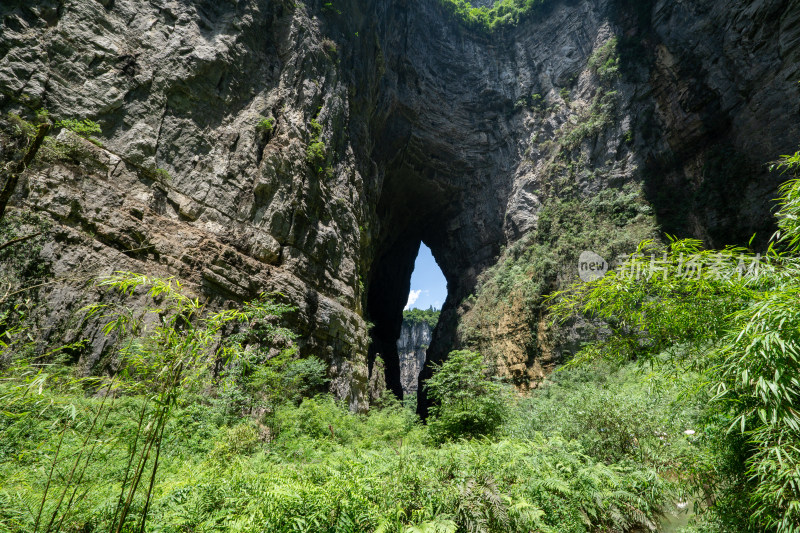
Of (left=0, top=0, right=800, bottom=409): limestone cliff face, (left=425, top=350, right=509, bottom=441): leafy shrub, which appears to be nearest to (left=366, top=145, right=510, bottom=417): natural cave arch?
(left=0, top=0, right=800, bottom=409): limestone cliff face

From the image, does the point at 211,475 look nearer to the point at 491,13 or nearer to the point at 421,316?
the point at 491,13

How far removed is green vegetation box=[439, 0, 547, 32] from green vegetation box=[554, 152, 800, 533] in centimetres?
3115

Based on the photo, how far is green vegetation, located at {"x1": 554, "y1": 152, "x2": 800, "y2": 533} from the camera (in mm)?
2410

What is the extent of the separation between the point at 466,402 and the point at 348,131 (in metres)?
14.1

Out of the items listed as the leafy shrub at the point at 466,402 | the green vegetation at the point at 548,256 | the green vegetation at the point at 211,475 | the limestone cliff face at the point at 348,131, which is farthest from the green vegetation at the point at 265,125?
the green vegetation at the point at 548,256

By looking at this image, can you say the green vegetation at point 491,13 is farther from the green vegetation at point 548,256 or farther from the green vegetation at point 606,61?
the green vegetation at point 548,256

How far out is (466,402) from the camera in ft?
23.1

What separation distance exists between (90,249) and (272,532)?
8679mm

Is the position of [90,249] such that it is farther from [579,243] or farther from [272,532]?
[579,243]

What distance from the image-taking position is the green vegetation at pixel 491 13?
27.0 meters

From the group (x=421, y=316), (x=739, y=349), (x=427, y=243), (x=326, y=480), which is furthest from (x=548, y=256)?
(x=421, y=316)

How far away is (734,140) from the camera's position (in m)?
13.4

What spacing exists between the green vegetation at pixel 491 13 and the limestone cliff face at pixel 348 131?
1713 millimetres

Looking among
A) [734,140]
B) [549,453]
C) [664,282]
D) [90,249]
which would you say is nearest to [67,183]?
[90,249]
